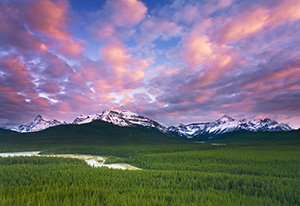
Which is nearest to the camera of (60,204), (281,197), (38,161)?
(60,204)

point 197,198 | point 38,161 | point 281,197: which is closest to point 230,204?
point 197,198

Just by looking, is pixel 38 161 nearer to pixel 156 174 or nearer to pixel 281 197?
pixel 156 174

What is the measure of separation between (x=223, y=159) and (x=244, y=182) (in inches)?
1033

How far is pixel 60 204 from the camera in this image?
14.4 meters

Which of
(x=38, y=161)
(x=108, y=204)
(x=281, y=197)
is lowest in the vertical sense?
(x=281, y=197)

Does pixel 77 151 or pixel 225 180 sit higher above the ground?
pixel 77 151

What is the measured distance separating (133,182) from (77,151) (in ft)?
207

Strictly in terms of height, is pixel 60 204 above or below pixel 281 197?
above

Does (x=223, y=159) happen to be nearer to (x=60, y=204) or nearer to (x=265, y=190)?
(x=265, y=190)

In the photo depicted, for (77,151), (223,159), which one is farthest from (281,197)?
(77,151)

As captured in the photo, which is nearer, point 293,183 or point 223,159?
point 293,183

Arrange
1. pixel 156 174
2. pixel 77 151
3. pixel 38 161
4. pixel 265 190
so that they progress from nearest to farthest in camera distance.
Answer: pixel 265 190
pixel 156 174
pixel 38 161
pixel 77 151

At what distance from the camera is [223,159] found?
47.3 metres

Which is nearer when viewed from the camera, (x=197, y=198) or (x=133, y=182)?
(x=197, y=198)
